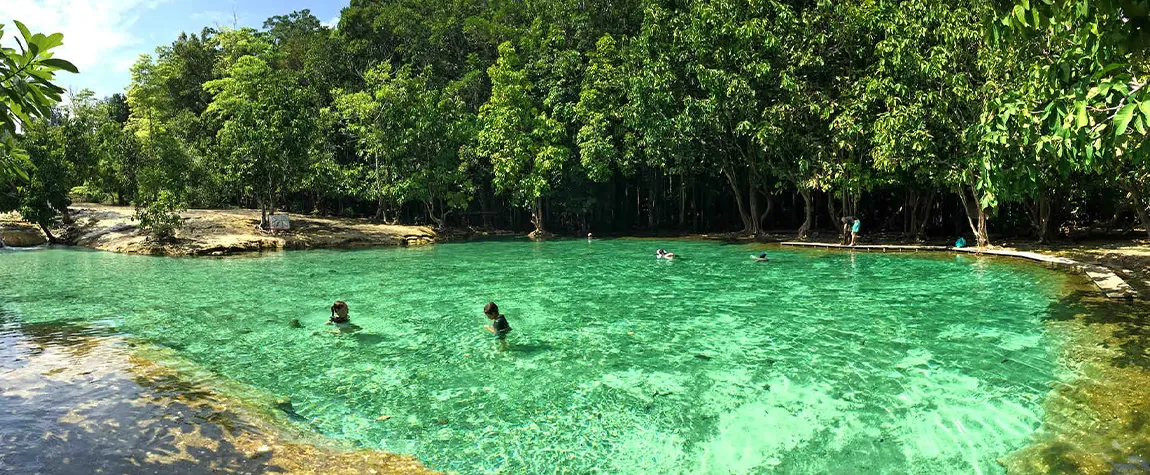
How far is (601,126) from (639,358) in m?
23.9

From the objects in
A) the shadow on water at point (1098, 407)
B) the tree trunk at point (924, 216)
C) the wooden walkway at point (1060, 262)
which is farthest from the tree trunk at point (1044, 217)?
A: the shadow on water at point (1098, 407)

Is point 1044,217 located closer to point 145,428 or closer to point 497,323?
point 497,323

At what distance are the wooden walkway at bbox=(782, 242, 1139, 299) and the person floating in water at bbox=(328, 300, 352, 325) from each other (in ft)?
45.9

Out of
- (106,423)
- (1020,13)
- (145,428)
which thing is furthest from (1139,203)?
(106,423)

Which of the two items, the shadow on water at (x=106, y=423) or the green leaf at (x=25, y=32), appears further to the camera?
the shadow on water at (x=106, y=423)

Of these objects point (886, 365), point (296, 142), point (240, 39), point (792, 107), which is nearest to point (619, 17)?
point (792, 107)

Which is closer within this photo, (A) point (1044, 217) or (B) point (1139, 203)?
(B) point (1139, 203)

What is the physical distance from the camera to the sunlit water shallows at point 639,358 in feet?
18.9

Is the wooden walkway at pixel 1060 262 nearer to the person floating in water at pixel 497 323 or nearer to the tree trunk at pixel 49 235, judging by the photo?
the person floating in water at pixel 497 323

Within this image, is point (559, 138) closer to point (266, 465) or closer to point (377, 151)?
point (377, 151)

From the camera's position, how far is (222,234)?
27.5 meters

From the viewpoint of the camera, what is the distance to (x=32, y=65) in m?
3.55

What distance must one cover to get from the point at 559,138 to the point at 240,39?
25078mm

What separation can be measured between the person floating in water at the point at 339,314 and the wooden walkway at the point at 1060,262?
551 inches
